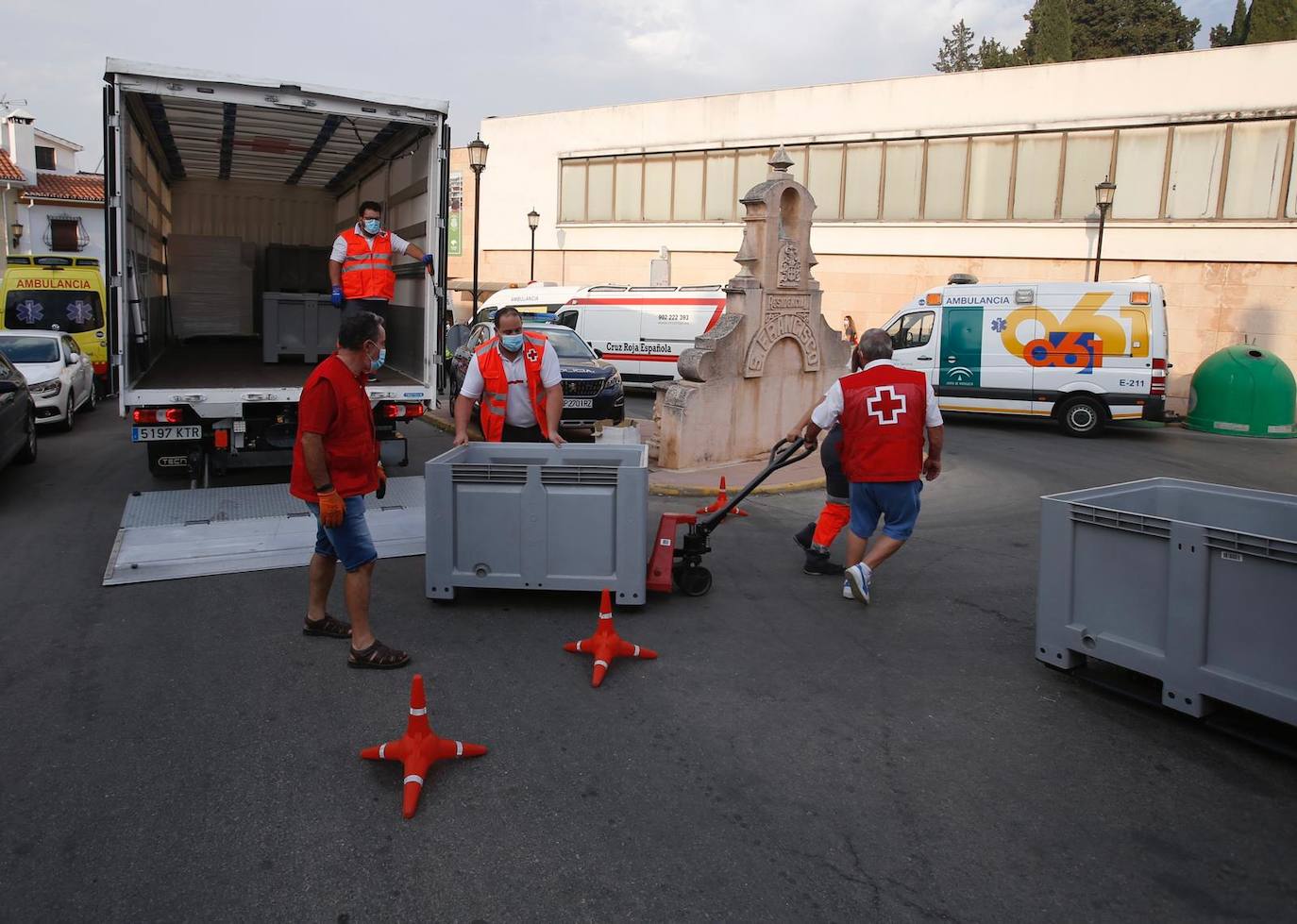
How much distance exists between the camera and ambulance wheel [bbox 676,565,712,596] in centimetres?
692

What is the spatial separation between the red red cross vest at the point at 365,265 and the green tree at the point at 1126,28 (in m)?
46.9

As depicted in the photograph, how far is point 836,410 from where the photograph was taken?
6836mm

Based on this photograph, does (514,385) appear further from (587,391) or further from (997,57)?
(997,57)

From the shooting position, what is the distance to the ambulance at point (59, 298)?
18.4 metres

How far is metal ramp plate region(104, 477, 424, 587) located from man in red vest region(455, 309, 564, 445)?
1250 millimetres

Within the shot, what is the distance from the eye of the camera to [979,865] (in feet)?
12.1

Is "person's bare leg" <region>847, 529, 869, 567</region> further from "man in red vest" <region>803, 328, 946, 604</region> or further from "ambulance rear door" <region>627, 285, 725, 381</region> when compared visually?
"ambulance rear door" <region>627, 285, 725, 381</region>

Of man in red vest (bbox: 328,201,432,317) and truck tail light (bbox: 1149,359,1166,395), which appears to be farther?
truck tail light (bbox: 1149,359,1166,395)

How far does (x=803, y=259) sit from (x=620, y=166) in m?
25.1

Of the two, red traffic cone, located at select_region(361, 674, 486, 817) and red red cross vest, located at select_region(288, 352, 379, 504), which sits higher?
red red cross vest, located at select_region(288, 352, 379, 504)

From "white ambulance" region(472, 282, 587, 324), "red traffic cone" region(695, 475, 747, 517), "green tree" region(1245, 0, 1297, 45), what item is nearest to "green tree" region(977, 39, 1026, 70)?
"green tree" region(1245, 0, 1297, 45)

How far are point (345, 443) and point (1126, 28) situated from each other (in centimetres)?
5318

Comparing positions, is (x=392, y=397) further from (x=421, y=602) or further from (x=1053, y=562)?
(x=1053, y=562)

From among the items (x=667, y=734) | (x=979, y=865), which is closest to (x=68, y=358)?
(x=667, y=734)
